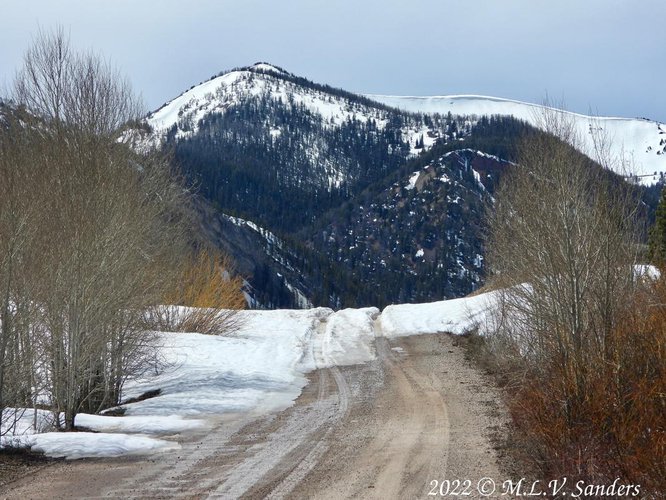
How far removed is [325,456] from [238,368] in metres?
10.3

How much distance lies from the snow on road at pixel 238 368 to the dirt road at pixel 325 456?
0.74 metres

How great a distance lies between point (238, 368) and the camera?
19.6 meters

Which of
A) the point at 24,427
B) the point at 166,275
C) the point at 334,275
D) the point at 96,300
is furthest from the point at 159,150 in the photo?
the point at 334,275

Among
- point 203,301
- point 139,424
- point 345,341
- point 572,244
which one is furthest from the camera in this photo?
point 203,301

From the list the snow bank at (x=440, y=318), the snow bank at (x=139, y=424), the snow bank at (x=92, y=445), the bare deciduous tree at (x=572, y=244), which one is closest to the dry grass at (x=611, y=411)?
the bare deciduous tree at (x=572, y=244)

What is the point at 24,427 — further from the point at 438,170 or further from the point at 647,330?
the point at 438,170

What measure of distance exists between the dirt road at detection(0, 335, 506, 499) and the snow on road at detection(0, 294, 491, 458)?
0.74 m

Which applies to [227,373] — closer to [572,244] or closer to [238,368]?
[238,368]

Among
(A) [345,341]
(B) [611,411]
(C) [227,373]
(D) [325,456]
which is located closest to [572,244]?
(B) [611,411]

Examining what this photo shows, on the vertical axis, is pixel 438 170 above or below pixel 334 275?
above

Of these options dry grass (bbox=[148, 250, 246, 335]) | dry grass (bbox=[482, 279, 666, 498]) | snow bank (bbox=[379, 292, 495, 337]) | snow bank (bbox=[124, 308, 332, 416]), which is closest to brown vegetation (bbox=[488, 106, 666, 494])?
dry grass (bbox=[482, 279, 666, 498])

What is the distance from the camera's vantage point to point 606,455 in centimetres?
709

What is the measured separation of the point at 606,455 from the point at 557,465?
2.09 feet

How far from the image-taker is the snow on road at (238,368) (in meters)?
10.9
